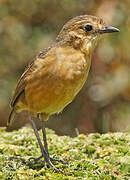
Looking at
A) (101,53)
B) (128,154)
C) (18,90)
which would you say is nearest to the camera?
(128,154)

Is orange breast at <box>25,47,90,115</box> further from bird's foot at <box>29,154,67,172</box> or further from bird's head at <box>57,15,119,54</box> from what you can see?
bird's foot at <box>29,154,67,172</box>

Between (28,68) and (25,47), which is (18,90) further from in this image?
(25,47)

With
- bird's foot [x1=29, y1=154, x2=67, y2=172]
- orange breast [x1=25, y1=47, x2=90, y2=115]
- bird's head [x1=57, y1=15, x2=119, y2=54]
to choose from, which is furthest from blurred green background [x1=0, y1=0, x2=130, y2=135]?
bird's foot [x1=29, y1=154, x2=67, y2=172]

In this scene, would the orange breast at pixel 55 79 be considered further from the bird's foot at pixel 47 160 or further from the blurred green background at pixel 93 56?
the blurred green background at pixel 93 56

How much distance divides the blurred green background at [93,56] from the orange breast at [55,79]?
3237 mm

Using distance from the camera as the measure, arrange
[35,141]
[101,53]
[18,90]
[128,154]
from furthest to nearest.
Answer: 1. [101,53]
2. [35,141]
3. [18,90]
4. [128,154]

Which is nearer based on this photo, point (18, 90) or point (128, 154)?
point (128, 154)

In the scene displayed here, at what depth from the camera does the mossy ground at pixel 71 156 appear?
15.1 feet

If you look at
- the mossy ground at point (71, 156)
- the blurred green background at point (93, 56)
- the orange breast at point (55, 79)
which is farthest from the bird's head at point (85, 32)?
the blurred green background at point (93, 56)

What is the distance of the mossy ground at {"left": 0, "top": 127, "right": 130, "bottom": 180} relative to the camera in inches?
181

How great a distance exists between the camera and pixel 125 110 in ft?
28.8

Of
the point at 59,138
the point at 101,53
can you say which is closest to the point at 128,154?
the point at 59,138

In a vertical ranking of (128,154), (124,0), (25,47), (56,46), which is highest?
(124,0)

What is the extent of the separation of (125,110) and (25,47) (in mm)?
2173
